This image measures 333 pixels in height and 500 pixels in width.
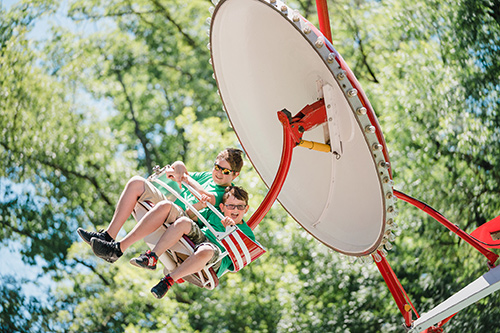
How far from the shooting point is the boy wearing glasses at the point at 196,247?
432cm

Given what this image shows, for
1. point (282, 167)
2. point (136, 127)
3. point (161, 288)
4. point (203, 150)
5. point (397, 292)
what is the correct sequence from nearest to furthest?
point (161, 288), point (282, 167), point (397, 292), point (203, 150), point (136, 127)

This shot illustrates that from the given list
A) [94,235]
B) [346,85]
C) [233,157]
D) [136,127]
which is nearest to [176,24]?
[136,127]

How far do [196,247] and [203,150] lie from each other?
28.3ft

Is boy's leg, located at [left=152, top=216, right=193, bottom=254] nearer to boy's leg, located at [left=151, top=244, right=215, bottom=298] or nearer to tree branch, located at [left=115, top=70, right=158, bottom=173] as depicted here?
boy's leg, located at [left=151, top=244, right=215, bottom=298]

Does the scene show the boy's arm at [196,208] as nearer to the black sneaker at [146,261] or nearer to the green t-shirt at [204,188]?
the green t-shirt at [204,188]

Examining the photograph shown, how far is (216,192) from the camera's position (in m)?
4.81

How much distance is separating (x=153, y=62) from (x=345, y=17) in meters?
4.73

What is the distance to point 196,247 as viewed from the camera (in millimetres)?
4383

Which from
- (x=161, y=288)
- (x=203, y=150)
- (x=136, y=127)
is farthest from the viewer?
(x=136, y=127)

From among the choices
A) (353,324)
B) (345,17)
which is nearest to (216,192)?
(353,324)

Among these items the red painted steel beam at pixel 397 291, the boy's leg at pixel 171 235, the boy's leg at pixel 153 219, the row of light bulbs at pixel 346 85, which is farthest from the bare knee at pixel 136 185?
the red painted steel beam at pixel 397 291

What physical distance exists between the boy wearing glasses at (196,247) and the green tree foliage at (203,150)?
5.80m

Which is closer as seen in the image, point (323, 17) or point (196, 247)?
point (196, 247)

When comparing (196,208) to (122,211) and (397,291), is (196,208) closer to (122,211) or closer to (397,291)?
(122,211)
